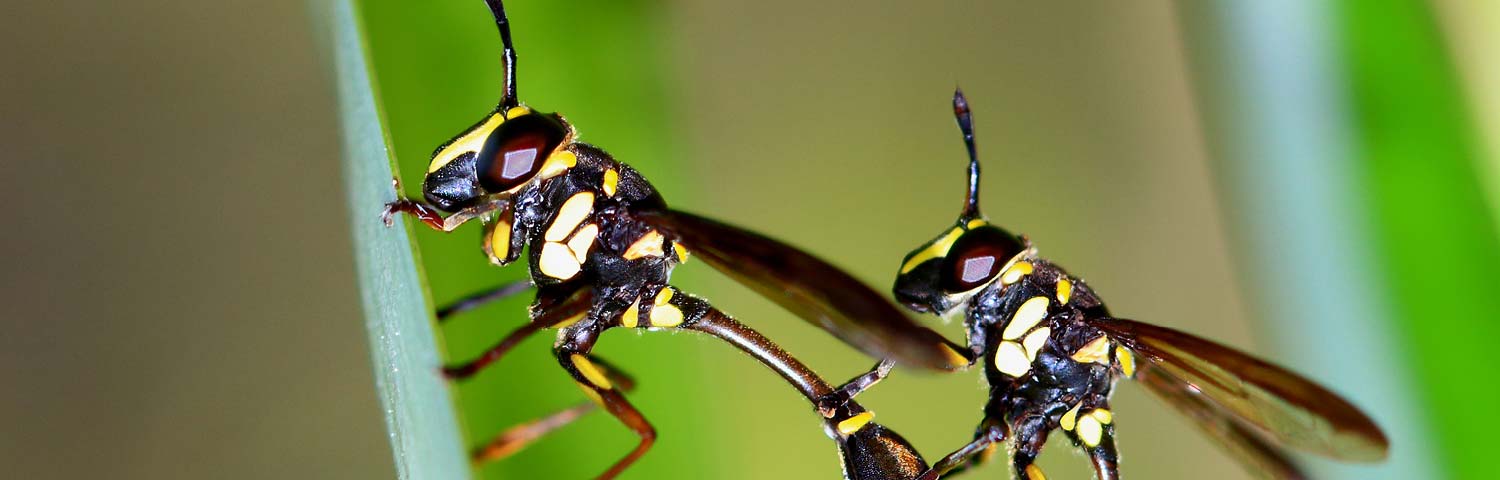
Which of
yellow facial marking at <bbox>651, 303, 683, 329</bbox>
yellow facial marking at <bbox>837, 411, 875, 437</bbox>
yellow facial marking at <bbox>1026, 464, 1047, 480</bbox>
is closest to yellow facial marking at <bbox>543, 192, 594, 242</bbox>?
yellow facial marking at <bbox>651, 303, 683, 329</bbox>

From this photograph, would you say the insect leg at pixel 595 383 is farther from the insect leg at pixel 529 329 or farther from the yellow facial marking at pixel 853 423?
the yellow facial marking at pixel 853 423

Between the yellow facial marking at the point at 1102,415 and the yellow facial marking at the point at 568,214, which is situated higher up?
the yellow facial marking at the point at 568,214

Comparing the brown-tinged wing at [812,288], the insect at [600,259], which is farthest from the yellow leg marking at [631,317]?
the brown-tinged wing at [812,288]

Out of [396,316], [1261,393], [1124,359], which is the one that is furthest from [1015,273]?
[396,316]

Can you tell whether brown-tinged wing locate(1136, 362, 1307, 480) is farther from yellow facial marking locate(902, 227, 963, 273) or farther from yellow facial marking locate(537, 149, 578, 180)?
yellow facial marking locate(537, 149, 578, 180)

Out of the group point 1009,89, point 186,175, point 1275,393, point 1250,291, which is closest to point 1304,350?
point 1275,393

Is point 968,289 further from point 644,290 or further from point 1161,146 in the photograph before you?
point 1161,146

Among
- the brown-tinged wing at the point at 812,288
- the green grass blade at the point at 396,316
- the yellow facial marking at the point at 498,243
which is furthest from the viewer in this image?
the yellow facial marking at the point at 498,243
